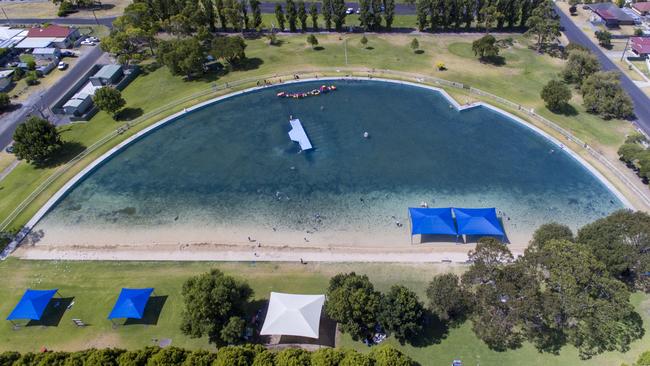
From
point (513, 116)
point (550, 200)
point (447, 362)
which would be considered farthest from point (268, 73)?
point (447, 362)

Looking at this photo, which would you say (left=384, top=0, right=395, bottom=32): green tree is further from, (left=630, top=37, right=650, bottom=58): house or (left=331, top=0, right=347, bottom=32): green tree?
(left=630, top=37, right=650, bottom=58): house

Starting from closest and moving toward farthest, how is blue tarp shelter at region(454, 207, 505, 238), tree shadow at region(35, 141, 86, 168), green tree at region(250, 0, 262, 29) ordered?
1. blue tarp shelter at region(454, 207, 505, 238)
2. tree shadow at region(35, 141, 86, 168)
3. green tree at region(250, 0, 262, 29)

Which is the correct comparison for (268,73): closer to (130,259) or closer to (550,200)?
(130,259)

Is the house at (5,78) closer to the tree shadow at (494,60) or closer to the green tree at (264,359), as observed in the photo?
the green tree at (264,359)

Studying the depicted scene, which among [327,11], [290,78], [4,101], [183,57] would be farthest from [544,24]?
[4,101]

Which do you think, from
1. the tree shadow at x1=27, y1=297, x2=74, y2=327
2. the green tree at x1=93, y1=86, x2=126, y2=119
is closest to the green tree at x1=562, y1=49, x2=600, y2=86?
the green tree at x1=93, y1=86, x2=126, y2=119

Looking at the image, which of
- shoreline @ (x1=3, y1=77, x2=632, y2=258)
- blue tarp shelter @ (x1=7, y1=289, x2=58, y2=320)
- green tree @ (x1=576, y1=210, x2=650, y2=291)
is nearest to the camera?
green tree @ (x1=576, y1=210, x2=650, y2=291)
